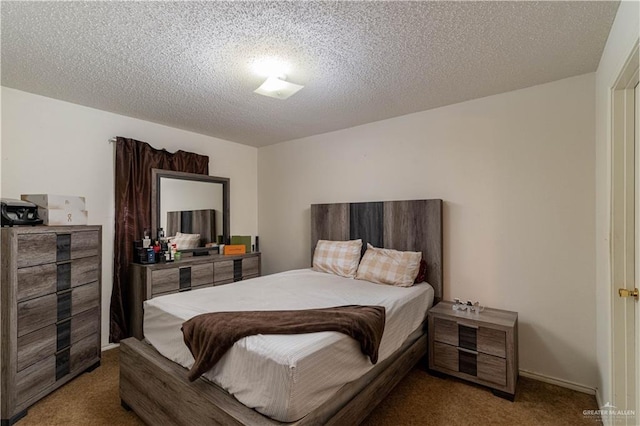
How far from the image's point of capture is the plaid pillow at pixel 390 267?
273 centimetres

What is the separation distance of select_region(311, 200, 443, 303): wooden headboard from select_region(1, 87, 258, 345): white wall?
201cm

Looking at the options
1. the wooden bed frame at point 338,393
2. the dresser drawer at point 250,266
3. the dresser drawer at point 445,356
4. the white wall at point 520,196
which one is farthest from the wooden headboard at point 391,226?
the dresser drawer at point 250,266

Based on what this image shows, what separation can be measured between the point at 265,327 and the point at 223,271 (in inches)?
85.0

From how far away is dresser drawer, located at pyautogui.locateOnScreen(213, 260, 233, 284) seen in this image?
351 centimetres

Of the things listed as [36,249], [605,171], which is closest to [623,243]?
[605,171]

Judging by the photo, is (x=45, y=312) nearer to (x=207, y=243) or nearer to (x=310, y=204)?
(x=207, y=243)

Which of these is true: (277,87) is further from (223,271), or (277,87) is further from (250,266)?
(250,266)

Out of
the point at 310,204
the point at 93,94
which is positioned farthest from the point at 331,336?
the point at 93,94

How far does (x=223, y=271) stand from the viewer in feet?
11.7

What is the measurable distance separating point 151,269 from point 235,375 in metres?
1.95

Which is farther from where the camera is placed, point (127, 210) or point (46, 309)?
point (127, 210)

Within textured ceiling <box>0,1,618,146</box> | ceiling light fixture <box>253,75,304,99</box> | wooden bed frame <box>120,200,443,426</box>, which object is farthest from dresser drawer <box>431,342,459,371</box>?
ceiling light fixture <box>253,75,304,99</box>

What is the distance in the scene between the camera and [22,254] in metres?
2.05

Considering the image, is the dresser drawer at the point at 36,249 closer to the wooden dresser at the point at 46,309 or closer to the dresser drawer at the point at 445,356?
the wooden dresser at the point at 46,309
